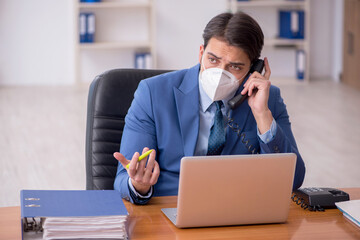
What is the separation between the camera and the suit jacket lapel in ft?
5.93

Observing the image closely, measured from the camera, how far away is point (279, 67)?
7895mm

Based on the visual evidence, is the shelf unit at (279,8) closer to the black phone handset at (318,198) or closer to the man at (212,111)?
the man at (212,111)

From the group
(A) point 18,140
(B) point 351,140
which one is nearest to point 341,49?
(B) point 351,140

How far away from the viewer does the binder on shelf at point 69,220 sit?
1.25m

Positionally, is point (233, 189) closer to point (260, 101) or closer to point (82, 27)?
point (260, 101)

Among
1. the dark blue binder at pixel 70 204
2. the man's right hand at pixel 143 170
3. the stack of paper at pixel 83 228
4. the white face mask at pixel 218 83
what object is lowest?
the stack of paper at pixel 83 228

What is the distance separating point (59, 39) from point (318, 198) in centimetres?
617

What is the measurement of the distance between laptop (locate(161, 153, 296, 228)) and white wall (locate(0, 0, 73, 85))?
6.20 metres

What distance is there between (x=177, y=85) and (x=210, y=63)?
146 mm

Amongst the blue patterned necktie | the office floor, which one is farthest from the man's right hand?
the office floor

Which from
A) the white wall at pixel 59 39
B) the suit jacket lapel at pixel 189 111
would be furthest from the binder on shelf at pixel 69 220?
the white wall at pixel 59 39

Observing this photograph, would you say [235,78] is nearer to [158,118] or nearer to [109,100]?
[158,118]

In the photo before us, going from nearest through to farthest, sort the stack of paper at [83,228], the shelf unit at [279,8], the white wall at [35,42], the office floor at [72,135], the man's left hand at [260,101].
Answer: the stack of paper at [83,228], the man's left hand at [260,101], the office floor at [72,135], the white wall at [35,42], the shelf unit at [279,8]

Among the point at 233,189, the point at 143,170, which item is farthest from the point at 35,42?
the point at 233,189
